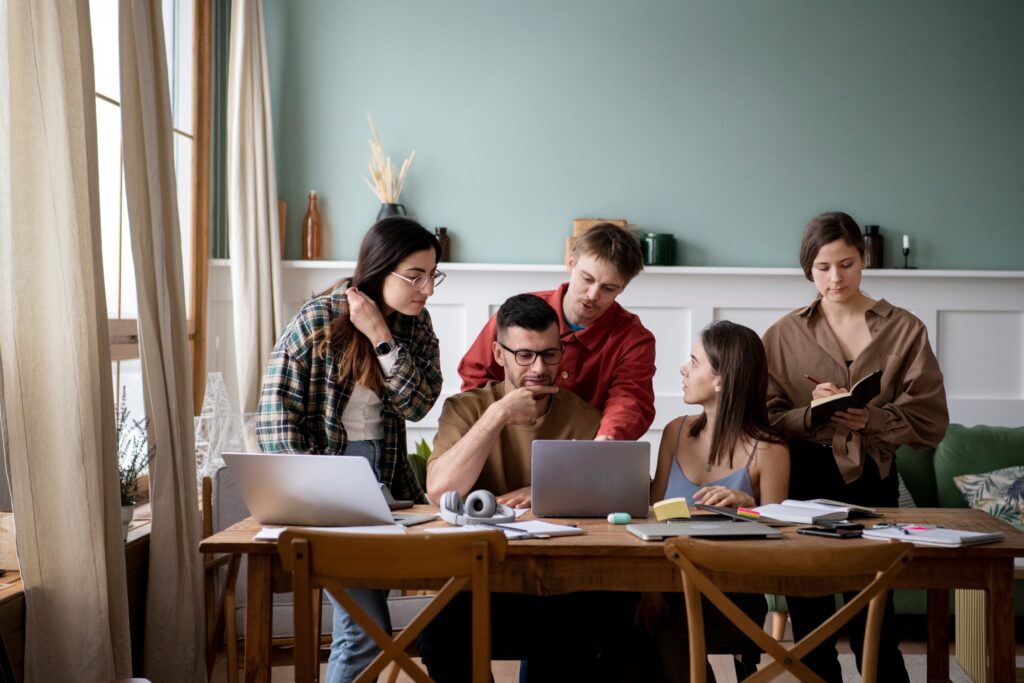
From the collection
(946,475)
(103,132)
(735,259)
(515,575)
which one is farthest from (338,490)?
(735,259)

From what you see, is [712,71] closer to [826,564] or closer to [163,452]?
[163,452]

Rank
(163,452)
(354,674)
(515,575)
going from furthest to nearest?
(163,452)
(354,674)
(515,575)

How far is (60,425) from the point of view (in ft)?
7.50

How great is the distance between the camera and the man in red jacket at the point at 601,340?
2.54m

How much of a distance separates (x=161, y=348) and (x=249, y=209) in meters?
1.53

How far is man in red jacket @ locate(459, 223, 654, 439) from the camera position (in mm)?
2541

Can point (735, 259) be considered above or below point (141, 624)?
above

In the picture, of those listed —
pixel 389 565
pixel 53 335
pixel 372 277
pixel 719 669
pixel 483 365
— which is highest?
pixel 372 277

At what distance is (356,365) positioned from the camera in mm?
2410

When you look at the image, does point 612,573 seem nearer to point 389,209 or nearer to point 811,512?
point 811,512

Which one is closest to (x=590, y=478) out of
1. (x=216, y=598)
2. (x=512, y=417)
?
(x=512, y=417)

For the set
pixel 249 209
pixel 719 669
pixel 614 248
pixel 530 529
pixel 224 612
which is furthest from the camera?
pixel 249 209

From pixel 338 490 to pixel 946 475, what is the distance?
9.57 feet

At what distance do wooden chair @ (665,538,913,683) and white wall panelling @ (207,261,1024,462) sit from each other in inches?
118
